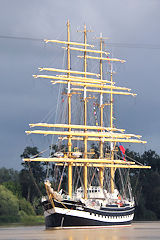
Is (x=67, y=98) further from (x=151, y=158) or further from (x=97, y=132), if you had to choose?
(x=151, y=158)

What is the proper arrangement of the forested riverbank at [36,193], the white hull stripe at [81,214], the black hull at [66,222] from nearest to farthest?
1. the white hull stripe at [81,214]
2. the black hull at [66,222]
3. the forested riverbank at [36,193]

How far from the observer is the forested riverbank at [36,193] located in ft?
476

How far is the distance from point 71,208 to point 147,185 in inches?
3096

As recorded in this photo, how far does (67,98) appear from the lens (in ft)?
383

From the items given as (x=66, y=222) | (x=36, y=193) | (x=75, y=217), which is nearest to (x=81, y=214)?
(x=75, y=217)

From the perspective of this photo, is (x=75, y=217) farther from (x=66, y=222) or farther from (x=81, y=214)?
(x=66, y=222)

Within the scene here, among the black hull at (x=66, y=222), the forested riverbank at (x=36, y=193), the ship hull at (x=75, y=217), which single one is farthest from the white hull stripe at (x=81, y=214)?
the forested riverbank at (x=36, y=193)

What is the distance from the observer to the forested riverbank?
145m

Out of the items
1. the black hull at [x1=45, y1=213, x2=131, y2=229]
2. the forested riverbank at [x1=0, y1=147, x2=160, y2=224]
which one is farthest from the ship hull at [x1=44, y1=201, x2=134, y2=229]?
the forested riverbank at [x1=0, y1=147, x2=160, y2=224]

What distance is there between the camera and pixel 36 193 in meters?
177

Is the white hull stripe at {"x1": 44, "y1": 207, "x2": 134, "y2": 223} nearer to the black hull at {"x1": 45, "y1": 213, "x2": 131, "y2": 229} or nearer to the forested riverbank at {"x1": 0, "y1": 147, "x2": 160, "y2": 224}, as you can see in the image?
the black hull at {"x1": 45, "y1": 213, "x2": 131, "y2": 229}

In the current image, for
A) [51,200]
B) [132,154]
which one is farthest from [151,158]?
[51,200]

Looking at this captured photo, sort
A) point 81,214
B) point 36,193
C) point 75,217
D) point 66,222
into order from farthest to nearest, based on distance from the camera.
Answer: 1. point 36,193
2. point 81,214
3. point 75,217
4. point 66,222

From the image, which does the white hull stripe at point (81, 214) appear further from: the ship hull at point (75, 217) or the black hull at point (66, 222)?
the black hull at point (66, 222)
